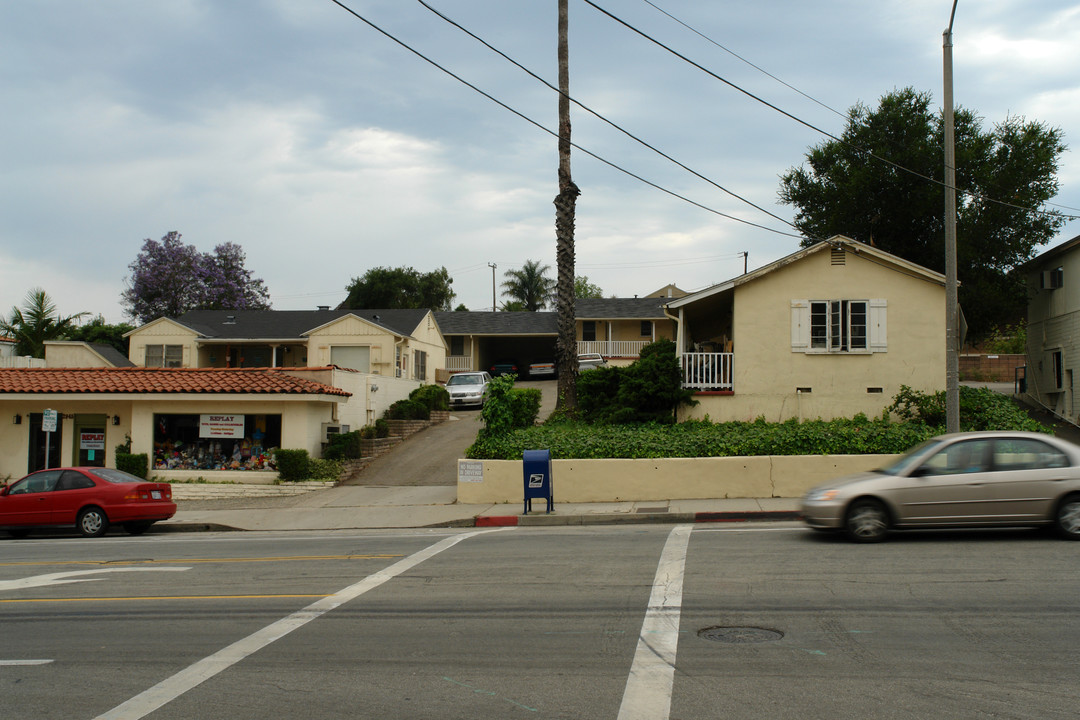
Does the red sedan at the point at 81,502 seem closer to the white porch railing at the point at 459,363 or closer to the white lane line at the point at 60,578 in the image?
the white lane line at the point at 60,578

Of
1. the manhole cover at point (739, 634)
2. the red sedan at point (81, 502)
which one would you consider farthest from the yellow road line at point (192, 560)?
the manhole cover at point (739, 634)

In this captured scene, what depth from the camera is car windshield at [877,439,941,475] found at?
37.9 feet

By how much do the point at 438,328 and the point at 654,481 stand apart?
97.1 ft

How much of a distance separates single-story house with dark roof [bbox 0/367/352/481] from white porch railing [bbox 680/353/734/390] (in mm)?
9184

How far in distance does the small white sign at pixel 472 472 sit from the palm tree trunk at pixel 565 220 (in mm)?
4095

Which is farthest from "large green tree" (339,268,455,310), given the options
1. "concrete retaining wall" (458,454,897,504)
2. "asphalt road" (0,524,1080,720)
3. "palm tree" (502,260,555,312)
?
"asphalt road" (0,524,1080,720)

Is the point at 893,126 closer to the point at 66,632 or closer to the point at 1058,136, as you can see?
the point at 1058,136

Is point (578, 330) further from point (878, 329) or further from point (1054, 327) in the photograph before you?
point (878, 329)

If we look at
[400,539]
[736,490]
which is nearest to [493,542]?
[400,539]

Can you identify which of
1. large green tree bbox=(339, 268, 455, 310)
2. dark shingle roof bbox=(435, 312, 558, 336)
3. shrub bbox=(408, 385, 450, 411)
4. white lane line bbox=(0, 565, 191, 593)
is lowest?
white lane line bbox=(0, 565, 191, 593)

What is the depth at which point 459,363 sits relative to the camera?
161 ft

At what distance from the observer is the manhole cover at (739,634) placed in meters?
7.15

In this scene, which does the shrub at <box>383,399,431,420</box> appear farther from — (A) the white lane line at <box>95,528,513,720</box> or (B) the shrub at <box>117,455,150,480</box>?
(A) the white lane line at <box>95,528,513,720</box>

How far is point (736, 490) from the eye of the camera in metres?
17.8
